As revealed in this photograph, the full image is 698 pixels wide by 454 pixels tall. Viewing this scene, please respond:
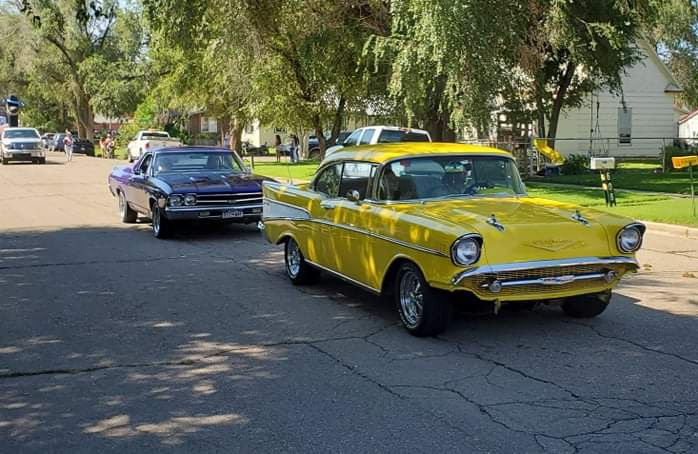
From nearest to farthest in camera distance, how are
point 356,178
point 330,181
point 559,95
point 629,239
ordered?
point 629,239 → point 356,178 → point 330,181 → point 559,95

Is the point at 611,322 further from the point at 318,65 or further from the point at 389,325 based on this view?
the point at 318,65

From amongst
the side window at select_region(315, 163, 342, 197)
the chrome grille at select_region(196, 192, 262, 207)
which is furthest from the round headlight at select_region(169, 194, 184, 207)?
the side window at select_region(315, 163, 342, 197)

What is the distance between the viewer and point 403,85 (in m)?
20.4

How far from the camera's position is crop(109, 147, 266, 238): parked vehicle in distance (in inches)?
519

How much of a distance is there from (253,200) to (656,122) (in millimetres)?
33955

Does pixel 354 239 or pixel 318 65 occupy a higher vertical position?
pixel 318 65

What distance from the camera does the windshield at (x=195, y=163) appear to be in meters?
14.5

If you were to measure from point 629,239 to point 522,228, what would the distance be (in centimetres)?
110

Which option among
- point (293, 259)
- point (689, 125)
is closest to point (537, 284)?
point (293, 259)

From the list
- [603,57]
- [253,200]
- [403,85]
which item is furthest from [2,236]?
[603,57]

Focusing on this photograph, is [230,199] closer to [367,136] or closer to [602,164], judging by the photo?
[602,164]

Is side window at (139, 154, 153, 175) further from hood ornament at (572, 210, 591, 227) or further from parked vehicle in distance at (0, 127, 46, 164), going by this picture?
parked vehicle in distance at (0, 127, 46, 164)

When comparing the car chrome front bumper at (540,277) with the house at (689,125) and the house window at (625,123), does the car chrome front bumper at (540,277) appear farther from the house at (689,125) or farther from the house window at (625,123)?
the house at (689,125)

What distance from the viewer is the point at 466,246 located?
645 cm
